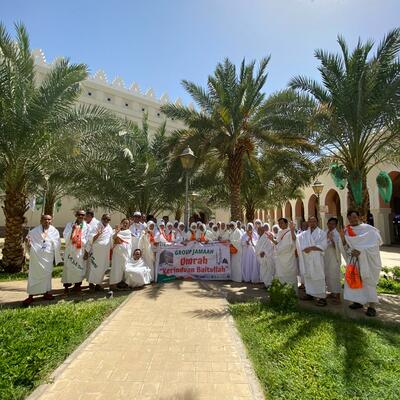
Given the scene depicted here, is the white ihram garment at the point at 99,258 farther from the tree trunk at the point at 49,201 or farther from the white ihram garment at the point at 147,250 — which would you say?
the tree trunk at the point at 49,201

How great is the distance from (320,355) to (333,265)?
3.30 metres

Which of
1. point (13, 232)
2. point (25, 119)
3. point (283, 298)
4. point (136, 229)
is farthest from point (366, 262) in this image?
point (13, 232)

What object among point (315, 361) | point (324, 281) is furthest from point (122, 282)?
point (315, 361)

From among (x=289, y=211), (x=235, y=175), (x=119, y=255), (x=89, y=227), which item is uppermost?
(x=289, y=211)

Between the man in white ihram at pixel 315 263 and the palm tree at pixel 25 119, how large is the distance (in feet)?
24.2

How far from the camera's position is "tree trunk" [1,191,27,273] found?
10.4 metres

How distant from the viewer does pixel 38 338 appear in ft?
14.5

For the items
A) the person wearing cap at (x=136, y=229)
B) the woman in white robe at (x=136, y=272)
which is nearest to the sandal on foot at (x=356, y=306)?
the woman in white robe at (x=136, y=272)

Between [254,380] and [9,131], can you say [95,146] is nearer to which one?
[9,131]

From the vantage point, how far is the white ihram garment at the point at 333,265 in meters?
6.91

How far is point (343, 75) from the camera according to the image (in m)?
9.55

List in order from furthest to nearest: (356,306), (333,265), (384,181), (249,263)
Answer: (384,181) < (249,263) < (333,265) < (356,306)

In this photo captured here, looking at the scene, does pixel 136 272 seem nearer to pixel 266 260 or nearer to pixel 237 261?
pixel 237 261

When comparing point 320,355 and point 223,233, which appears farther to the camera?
point 223,233
